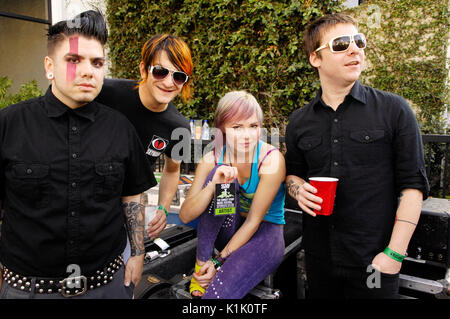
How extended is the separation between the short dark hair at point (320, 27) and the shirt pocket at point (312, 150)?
55cm

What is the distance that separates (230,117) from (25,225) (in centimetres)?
130

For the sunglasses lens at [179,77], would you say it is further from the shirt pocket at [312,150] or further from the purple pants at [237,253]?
the shirt pocket at [312,150]

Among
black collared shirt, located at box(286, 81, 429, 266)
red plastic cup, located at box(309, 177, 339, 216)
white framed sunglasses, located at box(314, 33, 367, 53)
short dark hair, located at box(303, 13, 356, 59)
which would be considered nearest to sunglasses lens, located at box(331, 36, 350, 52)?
white framed sunglasses, located at box(314, 33, 367, 53)

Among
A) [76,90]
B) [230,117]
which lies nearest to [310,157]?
[230,117]

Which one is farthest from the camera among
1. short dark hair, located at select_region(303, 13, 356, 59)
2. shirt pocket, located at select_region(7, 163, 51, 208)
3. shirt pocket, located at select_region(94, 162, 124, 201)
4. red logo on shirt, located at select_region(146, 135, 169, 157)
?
red logo on shirt, located at select_region(146, 135, 169, 157)

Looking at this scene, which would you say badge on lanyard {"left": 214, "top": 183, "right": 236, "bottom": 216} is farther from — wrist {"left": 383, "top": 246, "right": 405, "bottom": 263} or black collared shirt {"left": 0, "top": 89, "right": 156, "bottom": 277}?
wrist {"left": 383, "top": 246, "right": 405, "bottom": 263}

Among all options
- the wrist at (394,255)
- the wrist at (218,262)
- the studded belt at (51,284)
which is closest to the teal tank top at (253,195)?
the wrist at (218,262)

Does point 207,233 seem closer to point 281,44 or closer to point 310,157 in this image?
point 310,157

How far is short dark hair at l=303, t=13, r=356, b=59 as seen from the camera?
184 cm

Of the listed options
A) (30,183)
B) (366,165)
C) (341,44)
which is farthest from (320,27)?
(30,183)

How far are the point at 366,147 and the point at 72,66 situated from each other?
1.59m

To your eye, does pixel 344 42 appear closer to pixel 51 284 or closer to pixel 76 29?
pixel 76 29

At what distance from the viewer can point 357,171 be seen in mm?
1708

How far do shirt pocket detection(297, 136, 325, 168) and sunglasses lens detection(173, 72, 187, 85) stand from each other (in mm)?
898
